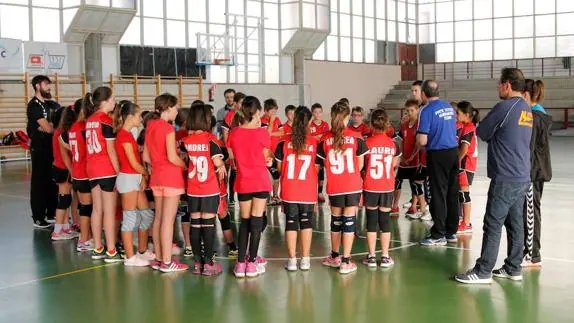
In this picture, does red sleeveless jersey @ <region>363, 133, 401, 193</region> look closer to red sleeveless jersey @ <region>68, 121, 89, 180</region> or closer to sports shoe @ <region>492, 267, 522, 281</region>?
sports shoe @ <region>492, 267, 522, 281</region>

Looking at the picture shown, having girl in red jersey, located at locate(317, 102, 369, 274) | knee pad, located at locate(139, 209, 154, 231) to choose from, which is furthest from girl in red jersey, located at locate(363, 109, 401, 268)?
knee pad, located at locate(139, 209, 154, 231)

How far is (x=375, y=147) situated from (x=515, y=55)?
32.9 meters

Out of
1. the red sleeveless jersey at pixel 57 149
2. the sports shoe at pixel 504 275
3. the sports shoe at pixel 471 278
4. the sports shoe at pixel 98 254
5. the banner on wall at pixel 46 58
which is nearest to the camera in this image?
the sports shoe at pixel 471 278

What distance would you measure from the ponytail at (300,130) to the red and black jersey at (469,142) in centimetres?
253

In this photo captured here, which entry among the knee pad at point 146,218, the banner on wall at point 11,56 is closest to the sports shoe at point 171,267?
the knee pad at point 146,218

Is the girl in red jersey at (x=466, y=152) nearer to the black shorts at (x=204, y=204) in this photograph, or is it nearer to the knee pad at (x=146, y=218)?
the black shorts at (x=204, y=204)

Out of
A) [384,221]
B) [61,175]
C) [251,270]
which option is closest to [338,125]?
[384,221]

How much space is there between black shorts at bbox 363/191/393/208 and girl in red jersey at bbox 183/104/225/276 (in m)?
1.50

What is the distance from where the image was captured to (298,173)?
265 inches

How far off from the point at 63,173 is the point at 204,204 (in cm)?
296

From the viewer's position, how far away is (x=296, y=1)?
31719 mm

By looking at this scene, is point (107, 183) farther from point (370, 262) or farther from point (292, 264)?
point (370, 262)

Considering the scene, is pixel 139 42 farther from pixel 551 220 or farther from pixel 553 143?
pixel 551 220

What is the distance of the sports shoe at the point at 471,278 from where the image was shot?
20.7 feet
